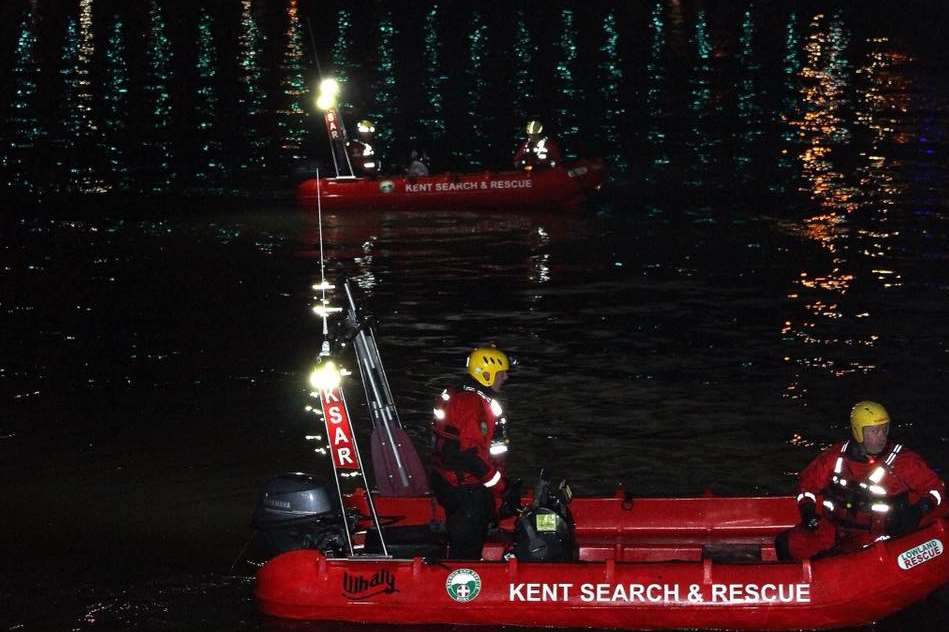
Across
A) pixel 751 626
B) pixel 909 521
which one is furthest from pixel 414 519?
pixel 909 521

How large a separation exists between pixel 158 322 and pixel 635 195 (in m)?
11.0

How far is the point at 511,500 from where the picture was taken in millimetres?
9930

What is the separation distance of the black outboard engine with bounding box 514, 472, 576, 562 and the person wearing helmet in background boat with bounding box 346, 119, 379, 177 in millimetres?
15435

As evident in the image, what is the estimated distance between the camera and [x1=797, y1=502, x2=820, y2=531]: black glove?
30.7 ft

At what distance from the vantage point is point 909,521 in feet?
30.6

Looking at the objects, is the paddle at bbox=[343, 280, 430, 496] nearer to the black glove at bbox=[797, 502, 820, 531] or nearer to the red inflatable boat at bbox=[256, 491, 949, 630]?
the red inflatable boat at bbox=[256, 491, 949, 630]

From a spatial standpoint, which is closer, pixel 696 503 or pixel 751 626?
pixel 751 626

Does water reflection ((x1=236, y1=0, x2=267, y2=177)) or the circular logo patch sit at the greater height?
water reflection ((x1=236, y1=0, x2=267, y2=177))

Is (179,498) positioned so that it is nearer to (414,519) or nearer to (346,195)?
(414,519)

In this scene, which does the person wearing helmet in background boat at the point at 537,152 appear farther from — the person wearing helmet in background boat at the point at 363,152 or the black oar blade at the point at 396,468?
the black oar blade at the point at 396,468

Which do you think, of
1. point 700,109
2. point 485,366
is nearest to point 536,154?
point 700,109

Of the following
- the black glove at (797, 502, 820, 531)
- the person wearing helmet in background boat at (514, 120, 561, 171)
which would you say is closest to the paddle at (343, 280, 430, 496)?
the black glove at (797, 502, 820, 531)

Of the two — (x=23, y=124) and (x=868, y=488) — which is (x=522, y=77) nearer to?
(x=23, y=124)

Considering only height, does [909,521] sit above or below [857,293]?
below
